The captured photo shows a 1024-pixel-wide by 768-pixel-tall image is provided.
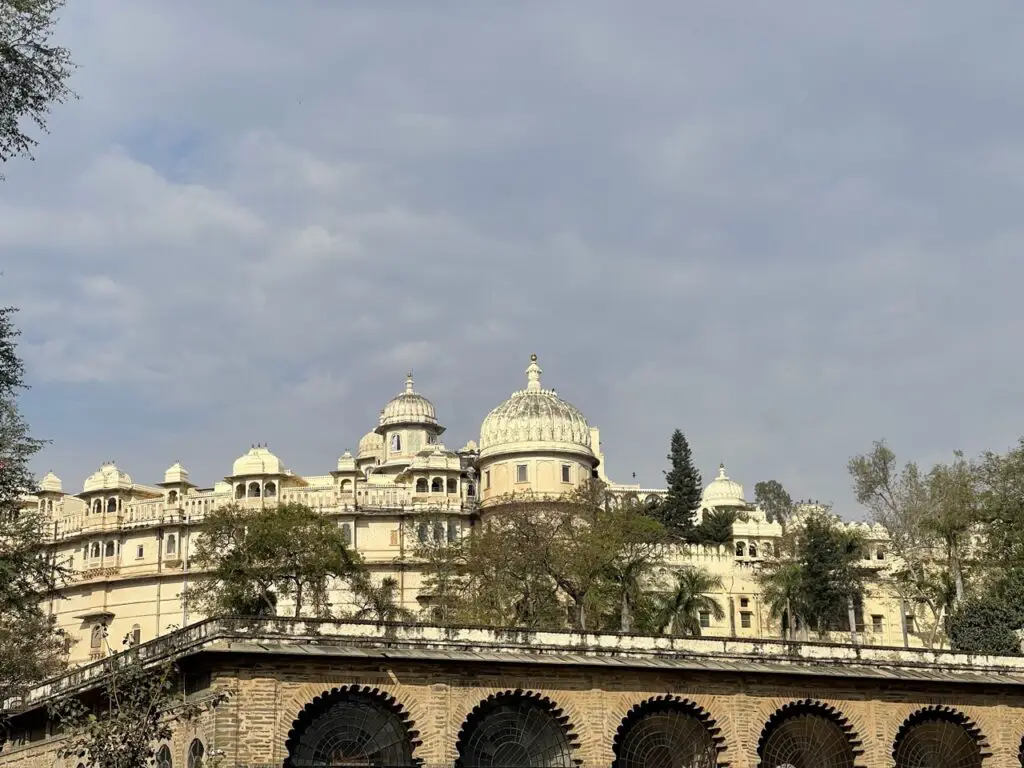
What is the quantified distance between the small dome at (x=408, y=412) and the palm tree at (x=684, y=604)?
24.1m

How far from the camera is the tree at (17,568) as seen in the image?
3516 centimetres

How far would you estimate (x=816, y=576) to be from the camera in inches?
2874

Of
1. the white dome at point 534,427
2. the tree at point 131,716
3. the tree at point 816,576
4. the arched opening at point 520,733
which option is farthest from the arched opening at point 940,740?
the white dome at point 534,427

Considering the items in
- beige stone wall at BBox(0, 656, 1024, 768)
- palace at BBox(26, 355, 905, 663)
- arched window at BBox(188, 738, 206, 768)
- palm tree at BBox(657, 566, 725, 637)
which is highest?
palace at BBox(26, 355, 905, 663)

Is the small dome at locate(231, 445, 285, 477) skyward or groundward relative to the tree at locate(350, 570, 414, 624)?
skyward

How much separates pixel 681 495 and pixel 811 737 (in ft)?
155

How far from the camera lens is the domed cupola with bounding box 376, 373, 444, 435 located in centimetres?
9256

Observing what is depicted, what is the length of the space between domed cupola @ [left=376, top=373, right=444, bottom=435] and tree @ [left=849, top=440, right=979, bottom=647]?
3310cm

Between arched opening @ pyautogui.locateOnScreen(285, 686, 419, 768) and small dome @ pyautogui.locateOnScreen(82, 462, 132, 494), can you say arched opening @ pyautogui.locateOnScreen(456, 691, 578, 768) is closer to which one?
arched opening @ pyautogui.locateOnScreen(285, 686, 419, 768)

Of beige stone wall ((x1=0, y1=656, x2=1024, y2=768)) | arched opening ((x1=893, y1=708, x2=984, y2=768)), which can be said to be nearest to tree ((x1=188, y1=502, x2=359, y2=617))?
beige stone wall ((x1=0, y1=656, x2=1024, y2=768))

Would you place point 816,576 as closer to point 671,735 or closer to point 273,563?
point 273,563

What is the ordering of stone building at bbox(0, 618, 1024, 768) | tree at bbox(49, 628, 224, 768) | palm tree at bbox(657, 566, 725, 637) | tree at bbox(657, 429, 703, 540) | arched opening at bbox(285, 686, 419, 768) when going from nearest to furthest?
tree at bbox(49, 628, 224, 768)
stone building at bbox(0, 618, 1024, 768)
arched opening at bbox(285, 686, 419, 768)
palm tree at bbox(657, 566, 725, 637)
tree at bbox(657, 429, 703, 540)

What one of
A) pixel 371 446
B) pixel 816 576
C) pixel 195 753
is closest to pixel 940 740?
pixel 195 753

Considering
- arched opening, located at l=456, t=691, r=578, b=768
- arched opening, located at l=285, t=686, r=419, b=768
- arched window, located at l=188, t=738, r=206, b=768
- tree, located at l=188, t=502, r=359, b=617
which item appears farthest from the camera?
tree, located at l=188, t=502, r=359, b=617
